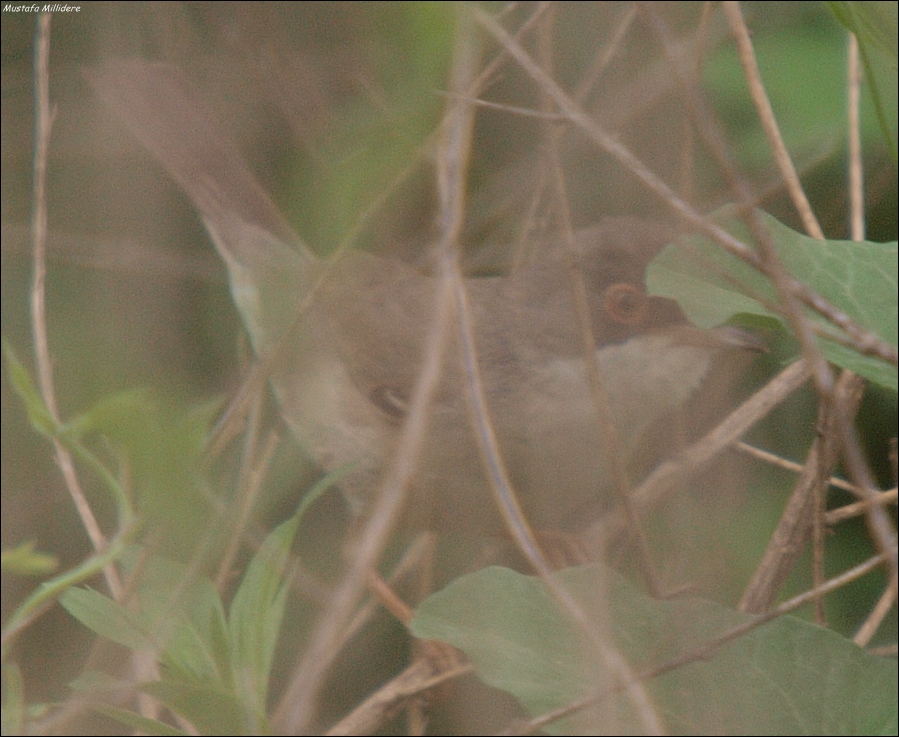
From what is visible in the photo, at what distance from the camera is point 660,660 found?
3.58 feet

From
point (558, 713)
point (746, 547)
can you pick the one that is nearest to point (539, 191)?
point (746, 547)

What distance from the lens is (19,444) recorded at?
196 cm

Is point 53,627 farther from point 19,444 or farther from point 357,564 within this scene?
point 357,564

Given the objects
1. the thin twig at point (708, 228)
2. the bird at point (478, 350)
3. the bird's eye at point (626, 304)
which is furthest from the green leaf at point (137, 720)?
the bird's eye at point (626, 304)

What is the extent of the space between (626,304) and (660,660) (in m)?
1.15

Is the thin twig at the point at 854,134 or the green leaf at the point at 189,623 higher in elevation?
the thin twig at the point at 854,134

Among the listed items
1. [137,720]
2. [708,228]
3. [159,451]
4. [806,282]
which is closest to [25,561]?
[137,720]

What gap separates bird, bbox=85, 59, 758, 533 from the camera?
1.95 m

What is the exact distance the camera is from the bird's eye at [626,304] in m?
2.10

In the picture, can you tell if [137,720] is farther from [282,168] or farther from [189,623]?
[282,168]

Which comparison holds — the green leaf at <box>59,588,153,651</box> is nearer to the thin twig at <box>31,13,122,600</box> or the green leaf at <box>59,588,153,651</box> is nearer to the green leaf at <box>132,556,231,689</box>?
the green leaf at <box>132,556,231,689</box>

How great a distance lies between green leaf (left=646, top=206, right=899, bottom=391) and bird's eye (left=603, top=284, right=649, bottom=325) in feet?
2.72

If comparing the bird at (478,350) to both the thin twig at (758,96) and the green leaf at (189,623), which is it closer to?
the thin twig at (758,96)

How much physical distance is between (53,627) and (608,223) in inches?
56.3
